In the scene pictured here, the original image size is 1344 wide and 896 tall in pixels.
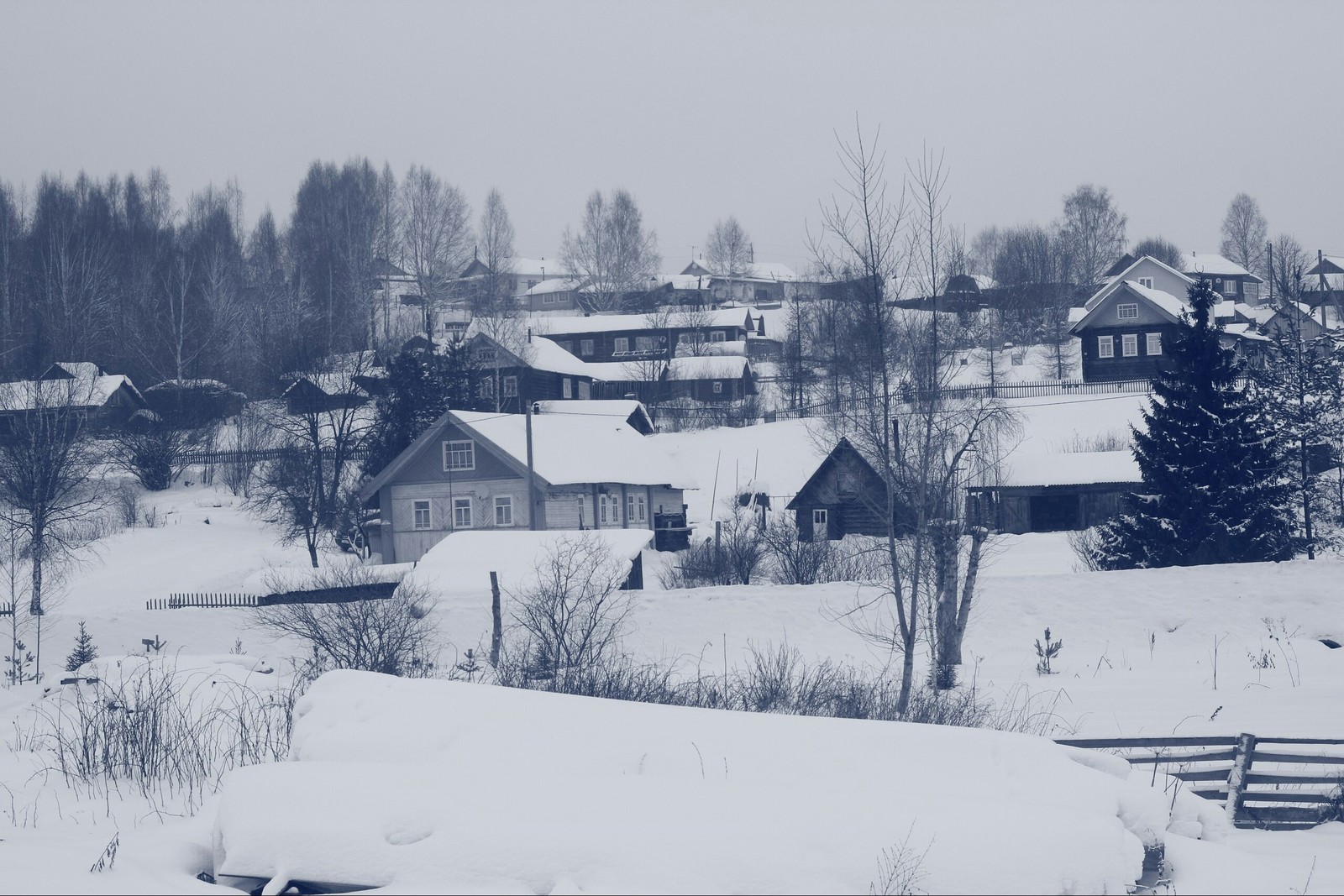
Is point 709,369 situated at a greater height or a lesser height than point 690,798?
greater

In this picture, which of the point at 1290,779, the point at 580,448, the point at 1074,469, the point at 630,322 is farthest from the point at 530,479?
the point at 630,322

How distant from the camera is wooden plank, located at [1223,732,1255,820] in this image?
9031mm

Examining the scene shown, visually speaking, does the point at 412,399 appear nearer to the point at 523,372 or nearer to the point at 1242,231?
the point at 523,372

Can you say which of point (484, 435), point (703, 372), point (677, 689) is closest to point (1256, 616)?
point (677, 689)

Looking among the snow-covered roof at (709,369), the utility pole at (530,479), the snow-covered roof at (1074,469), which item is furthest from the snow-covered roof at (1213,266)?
the utility pole at (530,479)

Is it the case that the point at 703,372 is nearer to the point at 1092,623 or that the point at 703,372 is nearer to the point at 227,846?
the point at 1092,623

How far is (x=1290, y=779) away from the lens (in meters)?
9.20

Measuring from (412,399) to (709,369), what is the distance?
24644 millimetres

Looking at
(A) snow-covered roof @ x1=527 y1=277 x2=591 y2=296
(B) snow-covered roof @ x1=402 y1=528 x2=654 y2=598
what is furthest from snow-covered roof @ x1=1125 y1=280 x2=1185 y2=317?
(A) snow-covered roof @ x1=527 y1=277 x2=591 y2=296

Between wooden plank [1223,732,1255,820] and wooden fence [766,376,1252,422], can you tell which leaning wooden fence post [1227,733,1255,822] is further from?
wooden fence [766,376,1252,422]

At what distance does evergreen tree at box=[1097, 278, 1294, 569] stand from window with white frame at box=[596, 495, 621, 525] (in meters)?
18.8

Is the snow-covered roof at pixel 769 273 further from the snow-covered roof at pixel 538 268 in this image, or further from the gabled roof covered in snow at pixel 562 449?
the gabled roof covered in snow at pixel 562 449

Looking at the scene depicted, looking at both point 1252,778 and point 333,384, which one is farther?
point 333,384

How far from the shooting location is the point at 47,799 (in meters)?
7.85
